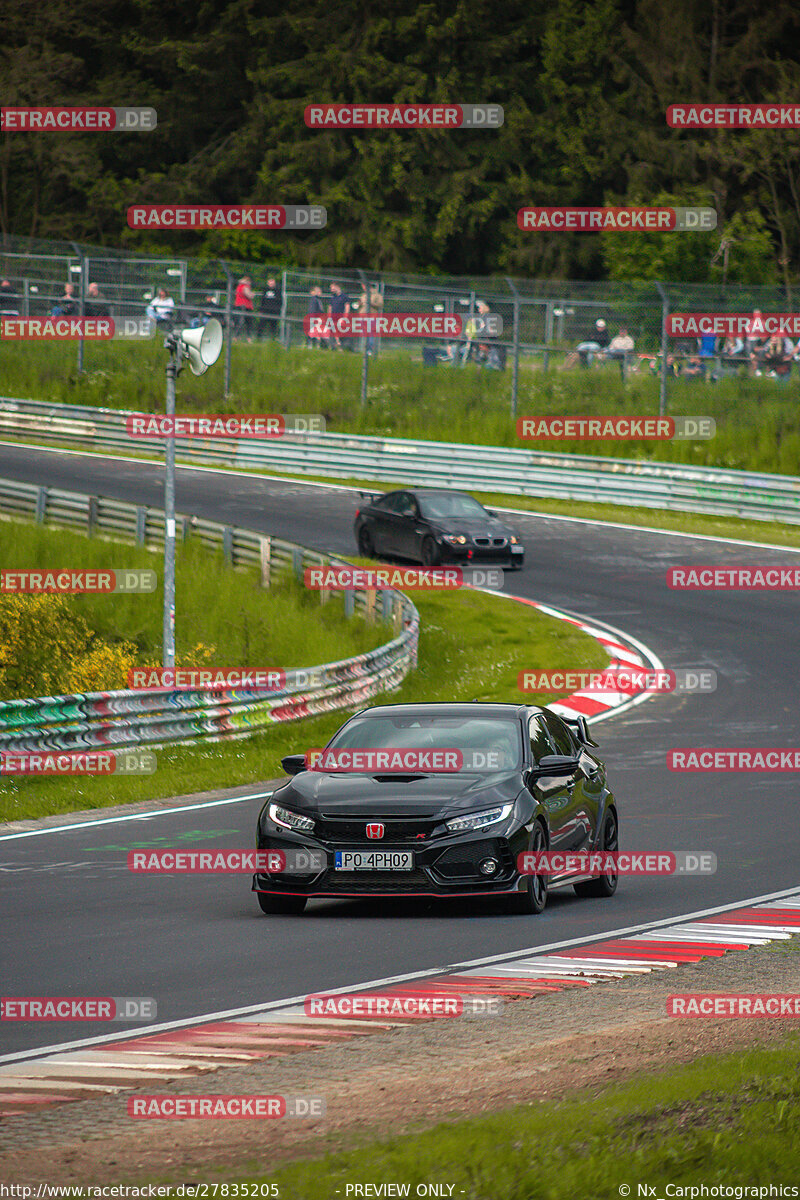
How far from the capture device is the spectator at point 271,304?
138 feet

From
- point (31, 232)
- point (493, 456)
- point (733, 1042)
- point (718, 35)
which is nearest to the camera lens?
point (733, 1042)

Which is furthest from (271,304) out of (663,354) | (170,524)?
(170,524)

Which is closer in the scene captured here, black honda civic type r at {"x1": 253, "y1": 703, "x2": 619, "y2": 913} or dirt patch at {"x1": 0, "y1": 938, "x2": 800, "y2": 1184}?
dirt patch at {"x1": 0, "y1": 938, "x2": 800, "y2": 1184}

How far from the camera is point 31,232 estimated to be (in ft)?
244

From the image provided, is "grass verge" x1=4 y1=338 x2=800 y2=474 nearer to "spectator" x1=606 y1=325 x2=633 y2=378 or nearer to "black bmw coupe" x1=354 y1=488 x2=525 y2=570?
"spectator" x1=606 y1=325 x2=633 y2=378

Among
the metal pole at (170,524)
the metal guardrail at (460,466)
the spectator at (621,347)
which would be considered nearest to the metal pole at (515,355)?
the metal guardrail at (460,466)

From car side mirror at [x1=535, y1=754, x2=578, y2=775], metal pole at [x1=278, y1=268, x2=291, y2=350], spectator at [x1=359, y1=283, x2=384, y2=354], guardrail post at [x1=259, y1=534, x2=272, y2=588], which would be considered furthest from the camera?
metal pole at [x1=278, y1=268, x2=291, y2=350]

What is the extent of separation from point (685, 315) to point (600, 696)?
54.9 ft

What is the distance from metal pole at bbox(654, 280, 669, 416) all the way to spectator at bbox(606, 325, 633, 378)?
94 cm

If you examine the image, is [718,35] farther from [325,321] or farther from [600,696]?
[600,696]

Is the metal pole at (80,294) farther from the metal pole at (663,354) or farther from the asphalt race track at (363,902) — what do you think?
the asphalt race track at (363,902)

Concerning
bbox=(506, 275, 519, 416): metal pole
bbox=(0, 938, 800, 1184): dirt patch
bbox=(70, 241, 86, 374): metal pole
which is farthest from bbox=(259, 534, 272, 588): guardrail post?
bbox=(0, 938, 800, 1184): dirt patch

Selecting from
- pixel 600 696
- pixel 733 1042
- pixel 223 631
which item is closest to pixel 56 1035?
pixel 733 1042

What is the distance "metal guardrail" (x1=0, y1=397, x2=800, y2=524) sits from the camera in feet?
120
